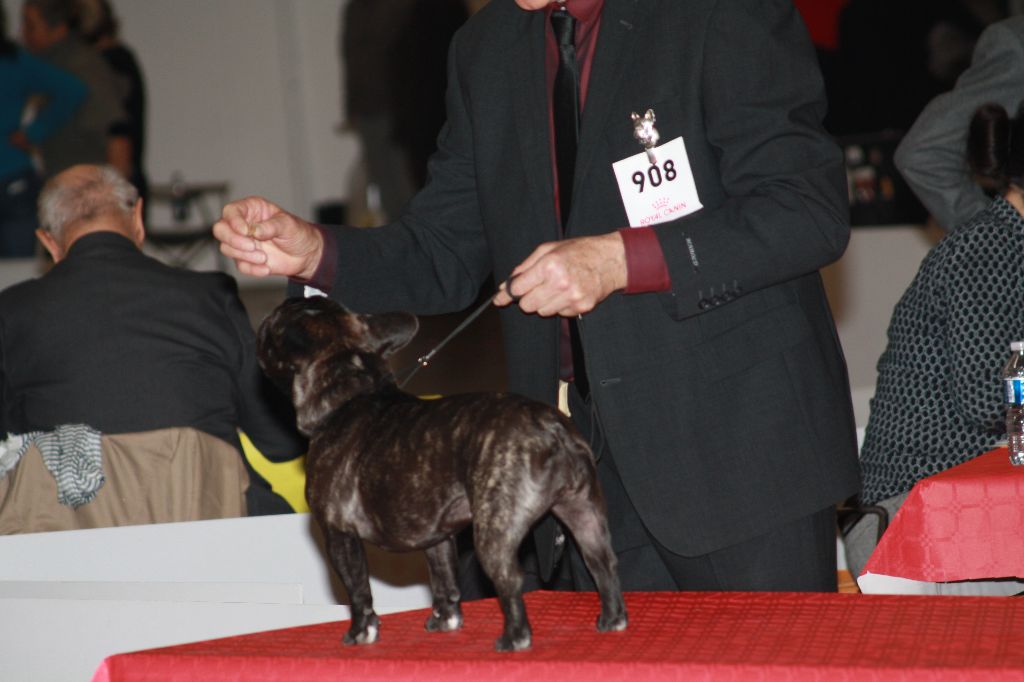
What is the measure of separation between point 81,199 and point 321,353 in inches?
109

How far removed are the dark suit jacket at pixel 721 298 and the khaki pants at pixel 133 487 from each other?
6.38 feet

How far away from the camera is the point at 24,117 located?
9.62 m

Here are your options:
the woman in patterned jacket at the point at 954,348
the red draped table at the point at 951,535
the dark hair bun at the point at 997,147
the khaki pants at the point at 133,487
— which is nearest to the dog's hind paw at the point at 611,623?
the red draped table at the point at 951,535

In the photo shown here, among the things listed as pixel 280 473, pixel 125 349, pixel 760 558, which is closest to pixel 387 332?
pixel 760 558

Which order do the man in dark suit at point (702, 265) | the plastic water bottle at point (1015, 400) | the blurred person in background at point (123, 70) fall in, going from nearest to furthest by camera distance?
1. the man in dark suit at point (702, 265)
2. the plastic water bottle at point (1015, 400)
3. the blurred person in background at point (123, 70)

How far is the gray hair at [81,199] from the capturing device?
3.86 metres

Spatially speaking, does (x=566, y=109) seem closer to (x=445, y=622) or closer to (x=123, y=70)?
(x=445, y=622)

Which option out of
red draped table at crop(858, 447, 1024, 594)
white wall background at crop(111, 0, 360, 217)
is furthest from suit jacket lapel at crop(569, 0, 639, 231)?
white wall background at crop(111, 0, 360, 217)

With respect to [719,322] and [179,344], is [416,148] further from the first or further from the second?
[719,322]

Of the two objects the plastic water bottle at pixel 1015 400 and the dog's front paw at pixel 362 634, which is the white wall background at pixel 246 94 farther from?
the dog's front paw at pixel 362 634

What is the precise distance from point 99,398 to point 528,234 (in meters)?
2.20

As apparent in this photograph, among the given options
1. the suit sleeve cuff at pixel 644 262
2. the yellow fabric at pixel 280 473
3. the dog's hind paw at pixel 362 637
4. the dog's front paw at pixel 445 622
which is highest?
the suit sleeve cuff at pixel 644 262

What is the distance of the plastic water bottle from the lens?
2.35 m

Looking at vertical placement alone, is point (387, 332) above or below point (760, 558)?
above
